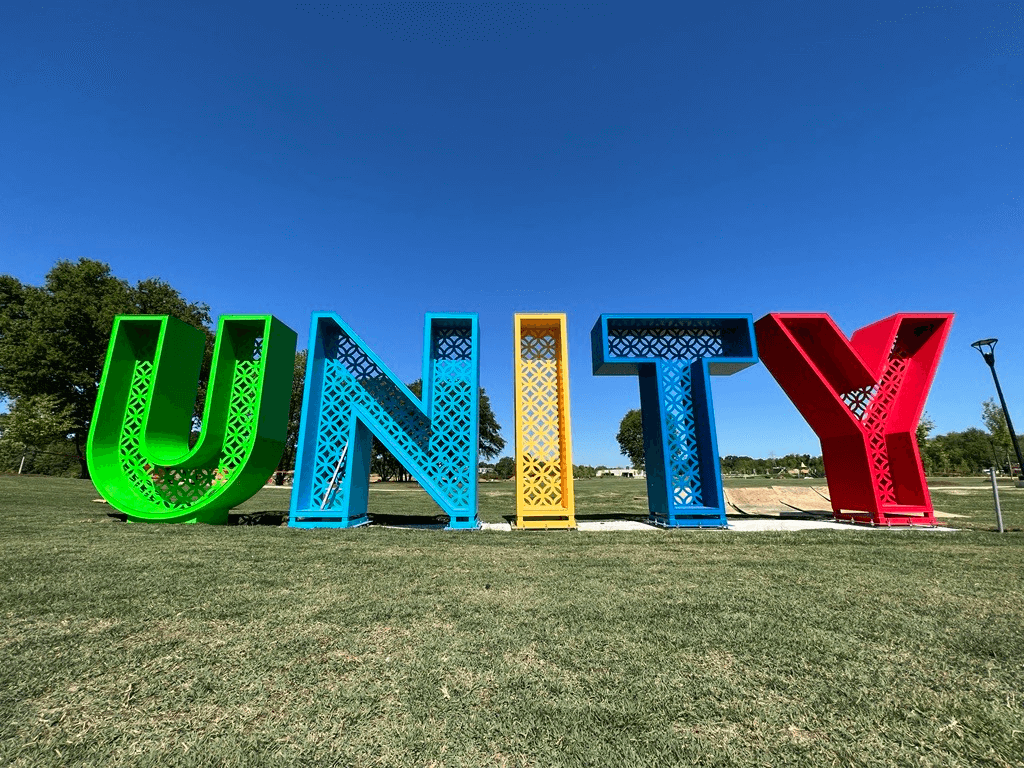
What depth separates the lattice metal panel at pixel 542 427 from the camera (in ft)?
29.5

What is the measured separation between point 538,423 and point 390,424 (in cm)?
312

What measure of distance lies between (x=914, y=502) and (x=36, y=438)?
29.5 meters

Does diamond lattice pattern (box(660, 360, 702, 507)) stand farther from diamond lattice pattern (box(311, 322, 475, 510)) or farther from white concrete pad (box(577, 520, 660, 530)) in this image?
diamond lattice pattern (box(311, 322, 475, 510))

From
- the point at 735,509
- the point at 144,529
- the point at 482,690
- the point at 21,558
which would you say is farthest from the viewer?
the point at 735,509

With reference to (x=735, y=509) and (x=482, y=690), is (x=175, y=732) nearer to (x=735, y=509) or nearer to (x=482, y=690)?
(x=482, y=690)

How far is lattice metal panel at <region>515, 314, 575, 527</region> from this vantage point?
8.98m

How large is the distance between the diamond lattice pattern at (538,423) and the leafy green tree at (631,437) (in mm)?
46876

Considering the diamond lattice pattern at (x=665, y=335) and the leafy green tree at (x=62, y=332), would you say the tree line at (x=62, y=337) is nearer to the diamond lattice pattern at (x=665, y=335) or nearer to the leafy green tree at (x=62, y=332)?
the leafy green tree at (x=62, y=332)

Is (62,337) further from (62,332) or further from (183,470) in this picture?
(183,470)

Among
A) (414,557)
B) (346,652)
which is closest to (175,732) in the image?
(346,652)

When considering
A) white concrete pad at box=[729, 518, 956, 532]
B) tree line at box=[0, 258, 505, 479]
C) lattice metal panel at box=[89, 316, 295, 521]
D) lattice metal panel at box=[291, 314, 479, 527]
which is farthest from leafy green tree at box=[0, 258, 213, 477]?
white concrete pad at box=[729, 518, 956, 532]

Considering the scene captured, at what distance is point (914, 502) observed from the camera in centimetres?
876

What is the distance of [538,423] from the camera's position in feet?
30.9

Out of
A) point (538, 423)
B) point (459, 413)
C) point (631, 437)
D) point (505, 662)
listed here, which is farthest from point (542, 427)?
point (631, 437)
